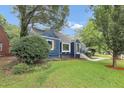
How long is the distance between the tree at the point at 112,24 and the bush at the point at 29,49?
4773mm

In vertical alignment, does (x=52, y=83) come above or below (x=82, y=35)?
below

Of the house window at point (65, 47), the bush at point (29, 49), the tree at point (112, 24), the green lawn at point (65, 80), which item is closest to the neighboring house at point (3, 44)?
the house window at point (65, 47)

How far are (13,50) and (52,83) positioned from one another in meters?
5.14

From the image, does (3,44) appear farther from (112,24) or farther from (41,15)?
(112,24)

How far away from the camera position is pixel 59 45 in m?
21.4

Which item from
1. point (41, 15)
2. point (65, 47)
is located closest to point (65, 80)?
point (41, 15)

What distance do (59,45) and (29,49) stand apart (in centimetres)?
810

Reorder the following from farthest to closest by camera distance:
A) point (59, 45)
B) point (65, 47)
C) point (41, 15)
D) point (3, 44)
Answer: point (3, 44) < point (65, 47) < point (59, 45) < point (41, 15)

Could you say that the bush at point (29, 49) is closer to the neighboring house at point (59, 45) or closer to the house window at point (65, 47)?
the neighboring house at point (59, 45)

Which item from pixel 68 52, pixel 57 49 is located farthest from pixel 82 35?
pixel 57 49

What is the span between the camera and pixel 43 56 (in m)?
14.0

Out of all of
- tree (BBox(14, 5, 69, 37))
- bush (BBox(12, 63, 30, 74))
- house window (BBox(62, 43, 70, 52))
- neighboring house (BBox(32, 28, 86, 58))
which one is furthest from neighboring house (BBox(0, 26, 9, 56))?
bush (BBox(12, 63, 30, 74))
